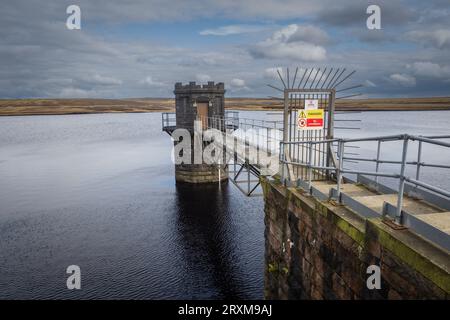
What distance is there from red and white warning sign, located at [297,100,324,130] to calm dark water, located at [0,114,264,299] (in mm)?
8752

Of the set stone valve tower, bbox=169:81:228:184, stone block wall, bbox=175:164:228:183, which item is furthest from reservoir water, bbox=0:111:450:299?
stone valve tower, bbox=169:81:228:184

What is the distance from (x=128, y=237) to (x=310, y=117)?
1522cm

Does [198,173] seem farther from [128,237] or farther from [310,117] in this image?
[310,117]

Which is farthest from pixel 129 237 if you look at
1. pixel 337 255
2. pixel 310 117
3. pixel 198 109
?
pixel 337 255

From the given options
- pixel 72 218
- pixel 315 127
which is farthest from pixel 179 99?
pixel 315 127

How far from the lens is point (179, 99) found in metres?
28.9

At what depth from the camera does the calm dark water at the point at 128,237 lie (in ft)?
48.3

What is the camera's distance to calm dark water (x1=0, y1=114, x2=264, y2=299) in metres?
14.7

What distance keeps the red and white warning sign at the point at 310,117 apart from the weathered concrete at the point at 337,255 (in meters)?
1.81

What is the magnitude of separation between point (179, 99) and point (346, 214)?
2512 cm

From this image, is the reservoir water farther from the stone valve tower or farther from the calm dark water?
the stone valve tower

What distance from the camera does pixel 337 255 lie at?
18.4 feet
